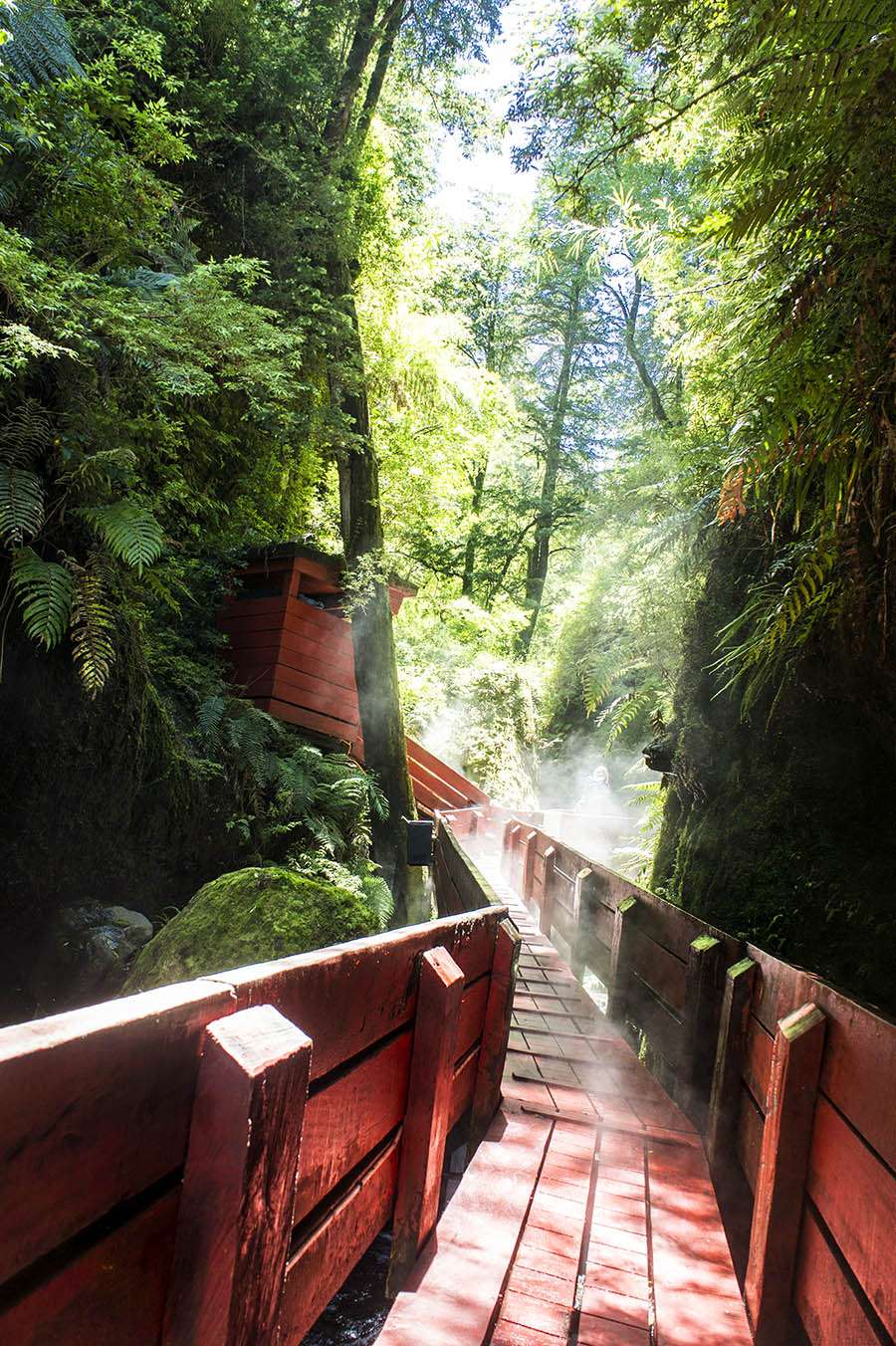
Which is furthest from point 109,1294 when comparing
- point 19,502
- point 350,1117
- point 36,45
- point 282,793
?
point 36,45

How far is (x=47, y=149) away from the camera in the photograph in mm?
6129

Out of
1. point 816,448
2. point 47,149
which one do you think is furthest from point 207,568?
point 816,448

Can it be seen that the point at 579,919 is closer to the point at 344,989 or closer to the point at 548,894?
the point at 548,894

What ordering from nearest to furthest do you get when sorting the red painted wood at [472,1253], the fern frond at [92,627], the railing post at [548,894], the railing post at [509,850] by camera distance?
the red painted wood at [472,1253]
the fern frond at [92,627]
the railing post at [548,894]
the railing post at [509,850]

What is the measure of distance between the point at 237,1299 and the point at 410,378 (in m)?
13.5

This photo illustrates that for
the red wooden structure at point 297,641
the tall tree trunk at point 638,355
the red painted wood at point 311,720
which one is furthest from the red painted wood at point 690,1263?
the tall tree trunk at point 638,355

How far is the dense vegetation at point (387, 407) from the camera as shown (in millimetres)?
2924

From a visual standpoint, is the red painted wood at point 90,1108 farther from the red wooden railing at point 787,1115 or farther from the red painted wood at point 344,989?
the red wooden railing at point 787,1115

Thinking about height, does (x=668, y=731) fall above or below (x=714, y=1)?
below

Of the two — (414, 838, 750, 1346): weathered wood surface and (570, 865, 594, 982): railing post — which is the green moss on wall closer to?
(570, 865, 594, 982): railing post

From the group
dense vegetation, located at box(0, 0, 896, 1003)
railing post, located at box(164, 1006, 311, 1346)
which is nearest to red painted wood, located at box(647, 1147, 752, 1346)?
dense vegetation, located at box(0, 0, 896, 1003)

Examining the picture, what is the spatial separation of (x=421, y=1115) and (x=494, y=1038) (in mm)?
1375

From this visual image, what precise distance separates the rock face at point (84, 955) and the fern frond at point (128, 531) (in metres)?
2.81

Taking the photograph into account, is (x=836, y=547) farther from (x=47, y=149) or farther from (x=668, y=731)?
(x=47, y=149)
